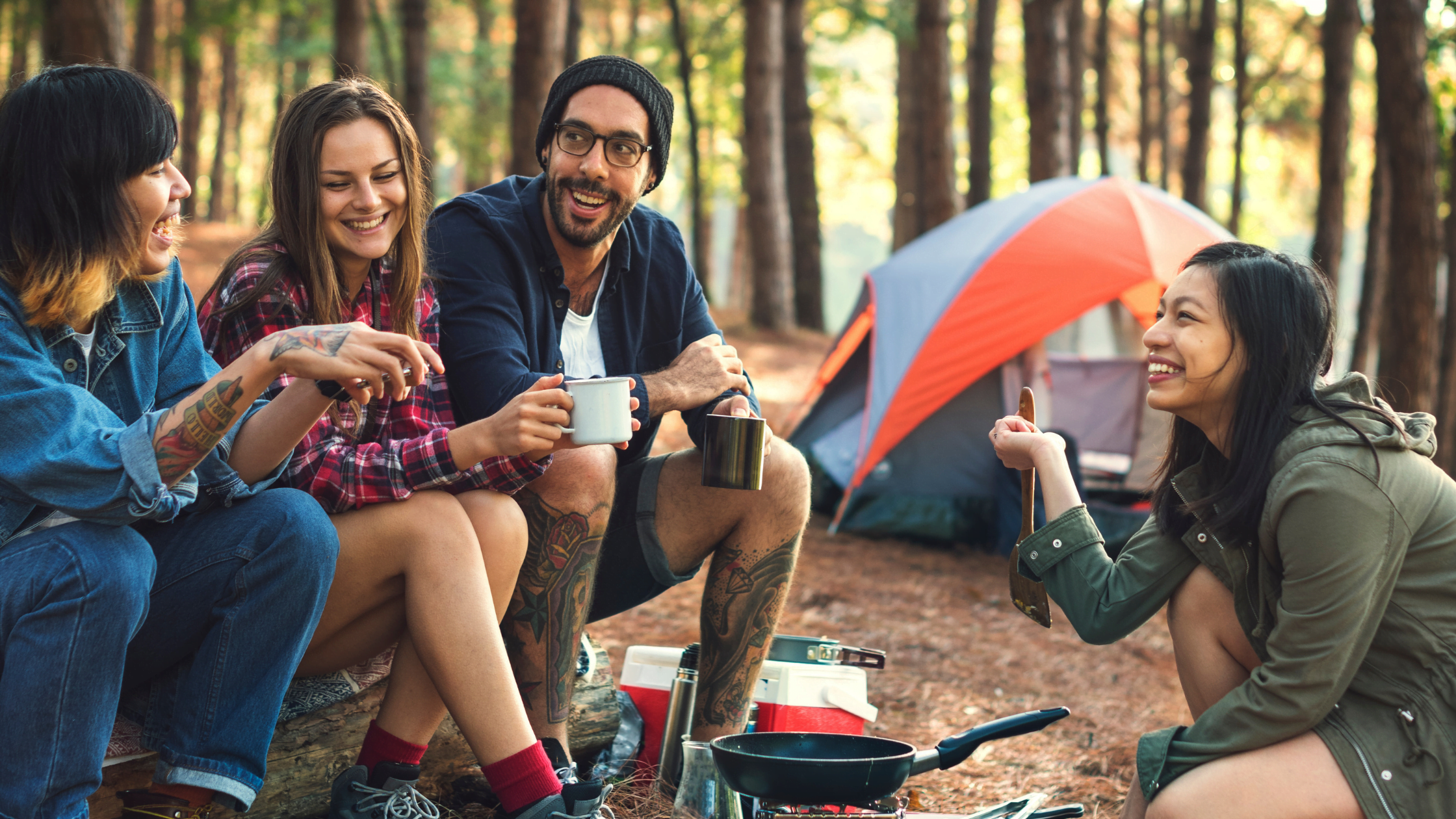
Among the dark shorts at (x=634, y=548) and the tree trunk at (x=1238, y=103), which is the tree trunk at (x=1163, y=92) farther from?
the dark shorts at (x=634, y=548)

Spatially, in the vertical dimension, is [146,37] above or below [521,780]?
above

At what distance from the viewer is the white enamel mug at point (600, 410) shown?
2.00m

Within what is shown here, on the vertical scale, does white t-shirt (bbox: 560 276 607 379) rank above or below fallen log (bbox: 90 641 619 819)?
above

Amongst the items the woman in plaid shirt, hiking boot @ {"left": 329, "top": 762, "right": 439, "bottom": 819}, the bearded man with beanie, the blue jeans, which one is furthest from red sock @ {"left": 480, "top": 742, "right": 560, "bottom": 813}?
the blue jeans

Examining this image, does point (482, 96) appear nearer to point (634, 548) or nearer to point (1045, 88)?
point (1045, 88)

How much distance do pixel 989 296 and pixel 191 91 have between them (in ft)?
43.0

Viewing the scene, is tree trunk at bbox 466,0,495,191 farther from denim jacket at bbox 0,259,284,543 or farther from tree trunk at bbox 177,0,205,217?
denim jacket at bbox 0,259,284,543

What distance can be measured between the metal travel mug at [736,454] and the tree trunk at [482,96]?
41.6 ft

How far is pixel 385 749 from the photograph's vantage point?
2053 millimetres

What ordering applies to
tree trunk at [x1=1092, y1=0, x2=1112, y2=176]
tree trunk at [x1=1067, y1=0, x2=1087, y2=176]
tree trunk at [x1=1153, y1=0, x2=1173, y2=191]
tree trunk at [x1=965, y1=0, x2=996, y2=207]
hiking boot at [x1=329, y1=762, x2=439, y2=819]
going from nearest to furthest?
1. hiking boot at [x1=329, y1=762, x2=439, y2=819]
2. tree trunk at [x1=965, y1=0, x2=996, y2=207]
3. tree trunk at [x1=1067, y1=0, x2=1087, y2=176]
4. tree trunk at [x1=1092, y1=0, x2=1112, y2=176]
5. tree trunk at [x1=1153, y1=0, x2=1173, y2=191]

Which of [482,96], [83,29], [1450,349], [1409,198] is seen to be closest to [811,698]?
[1409,198]

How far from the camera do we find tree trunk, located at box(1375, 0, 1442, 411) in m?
6.32

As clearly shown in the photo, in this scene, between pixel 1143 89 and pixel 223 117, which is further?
pixel 223 117

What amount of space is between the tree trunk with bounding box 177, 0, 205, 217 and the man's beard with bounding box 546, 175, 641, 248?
12.1 meters
